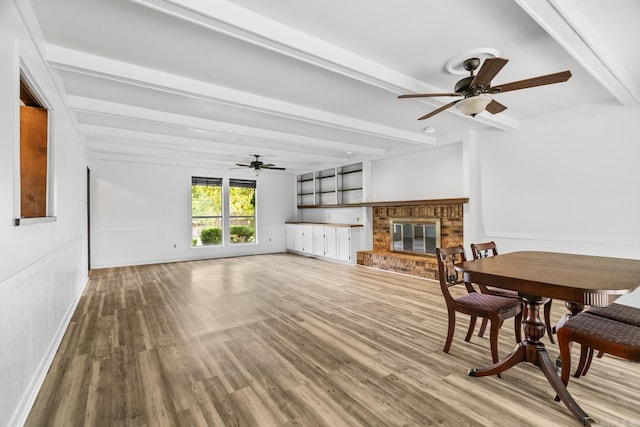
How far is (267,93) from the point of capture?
136 inches

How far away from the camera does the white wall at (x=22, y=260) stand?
1.63m

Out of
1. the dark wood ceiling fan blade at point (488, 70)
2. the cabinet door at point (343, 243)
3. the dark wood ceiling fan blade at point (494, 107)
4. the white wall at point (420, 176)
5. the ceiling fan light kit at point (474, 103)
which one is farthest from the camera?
the cabinet door at point (343, 243)

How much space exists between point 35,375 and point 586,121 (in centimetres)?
623

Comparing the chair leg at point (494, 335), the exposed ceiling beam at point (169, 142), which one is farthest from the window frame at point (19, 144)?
the chair leg at point (494, 335)

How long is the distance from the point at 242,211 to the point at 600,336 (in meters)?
8.09

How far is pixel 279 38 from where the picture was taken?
86.6 inches

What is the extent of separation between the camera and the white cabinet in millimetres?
7184

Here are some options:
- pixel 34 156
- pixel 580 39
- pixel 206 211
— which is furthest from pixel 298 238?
pixel 580 39

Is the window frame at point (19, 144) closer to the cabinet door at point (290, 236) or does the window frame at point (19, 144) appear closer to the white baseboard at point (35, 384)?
the white baseboard at point (35, 384)

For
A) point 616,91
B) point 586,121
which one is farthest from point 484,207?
point 616,91

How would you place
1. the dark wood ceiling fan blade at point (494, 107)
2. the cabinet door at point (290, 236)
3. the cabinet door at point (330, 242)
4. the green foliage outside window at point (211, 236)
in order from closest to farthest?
the dark wood ceiling fan blade at point (494, 107)
the cabinet door at point (330, 242)
the green foliage outside window at point (211, 236)
the cabinet door at point (290, 236)

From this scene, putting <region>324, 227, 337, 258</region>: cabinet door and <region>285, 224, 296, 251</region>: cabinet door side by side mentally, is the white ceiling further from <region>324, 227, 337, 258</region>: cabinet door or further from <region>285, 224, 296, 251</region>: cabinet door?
<region>285, 224, 296, 251</region>: cabinet door

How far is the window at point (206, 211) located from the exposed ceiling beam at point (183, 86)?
514 centimetres

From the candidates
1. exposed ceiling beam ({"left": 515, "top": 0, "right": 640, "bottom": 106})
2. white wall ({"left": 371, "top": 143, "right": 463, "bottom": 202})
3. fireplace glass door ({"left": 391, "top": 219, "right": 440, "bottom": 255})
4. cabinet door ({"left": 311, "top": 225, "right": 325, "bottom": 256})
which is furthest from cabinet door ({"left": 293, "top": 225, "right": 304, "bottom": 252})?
exposed ceiling beam ({"left": 515, "top": 0, "right": 640, "bottom": 106})
